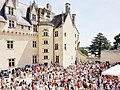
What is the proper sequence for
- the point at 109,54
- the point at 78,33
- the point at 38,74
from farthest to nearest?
the point at 78,33 → the point at 109,54 → the point at 38,74


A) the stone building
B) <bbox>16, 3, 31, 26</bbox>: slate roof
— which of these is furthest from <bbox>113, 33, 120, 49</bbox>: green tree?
<bbox>16, 3, 31, 26</bbox>: slate roof

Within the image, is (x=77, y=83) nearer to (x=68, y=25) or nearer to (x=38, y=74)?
(x=38, y=74)

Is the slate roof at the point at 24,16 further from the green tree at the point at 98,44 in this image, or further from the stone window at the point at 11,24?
the green tree at the point at 98,44

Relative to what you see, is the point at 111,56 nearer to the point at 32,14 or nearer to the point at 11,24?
the point at 32,14

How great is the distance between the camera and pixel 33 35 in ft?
105

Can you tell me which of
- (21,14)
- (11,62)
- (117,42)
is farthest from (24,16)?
(117,42)

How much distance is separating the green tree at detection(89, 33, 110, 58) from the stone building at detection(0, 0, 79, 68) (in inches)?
1343

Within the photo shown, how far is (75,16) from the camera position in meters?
41.7

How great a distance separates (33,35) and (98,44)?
142ft

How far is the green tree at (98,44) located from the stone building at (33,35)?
3412cm

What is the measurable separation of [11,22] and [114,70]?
1621 centimetres

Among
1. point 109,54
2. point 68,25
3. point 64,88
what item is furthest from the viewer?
point 109,54

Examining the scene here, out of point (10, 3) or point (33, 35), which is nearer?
point (10, 3)

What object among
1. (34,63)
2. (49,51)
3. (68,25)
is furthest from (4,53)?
(68,25)
